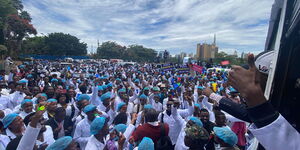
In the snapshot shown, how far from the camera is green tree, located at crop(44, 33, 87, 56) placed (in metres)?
46.9

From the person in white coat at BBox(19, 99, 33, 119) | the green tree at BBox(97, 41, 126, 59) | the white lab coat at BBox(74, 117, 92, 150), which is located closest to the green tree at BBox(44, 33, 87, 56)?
the green tree at BBox(97, 41, 126, 59)

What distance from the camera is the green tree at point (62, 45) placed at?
4691 cm

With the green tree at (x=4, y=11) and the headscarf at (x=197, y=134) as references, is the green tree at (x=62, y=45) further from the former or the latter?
the headscarf at (x=197, y=134)

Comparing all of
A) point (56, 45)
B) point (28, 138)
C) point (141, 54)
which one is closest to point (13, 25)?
point (56, 45)

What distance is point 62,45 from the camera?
4778cm

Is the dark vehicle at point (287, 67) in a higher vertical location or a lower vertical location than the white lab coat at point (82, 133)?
higher

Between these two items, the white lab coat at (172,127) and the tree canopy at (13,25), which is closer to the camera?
the white lab coat at (172,127)

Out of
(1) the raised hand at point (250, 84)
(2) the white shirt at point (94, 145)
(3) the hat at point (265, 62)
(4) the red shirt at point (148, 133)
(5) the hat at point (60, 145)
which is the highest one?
(3) the hat at point (265, 62)

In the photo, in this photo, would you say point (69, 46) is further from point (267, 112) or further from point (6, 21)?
point (267, 112)

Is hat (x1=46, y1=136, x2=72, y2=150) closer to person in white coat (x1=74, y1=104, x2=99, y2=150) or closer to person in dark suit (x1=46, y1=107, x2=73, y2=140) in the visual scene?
person in white coat (x1=74, y1=104, x2=99, y2=150)

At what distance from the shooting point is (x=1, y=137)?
2484 millimetres

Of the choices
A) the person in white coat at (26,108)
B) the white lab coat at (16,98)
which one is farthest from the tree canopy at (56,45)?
the person in white coat at (26,108)

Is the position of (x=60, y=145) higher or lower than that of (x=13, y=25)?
lower

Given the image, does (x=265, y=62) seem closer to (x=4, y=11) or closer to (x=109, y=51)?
(x=4, y=11)
